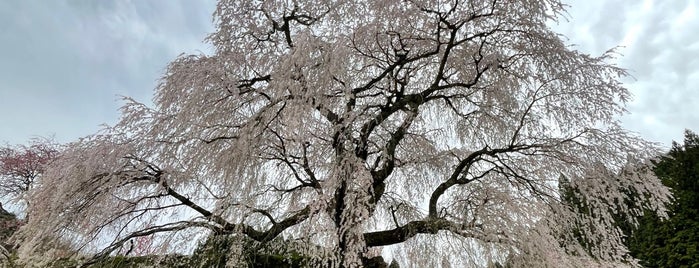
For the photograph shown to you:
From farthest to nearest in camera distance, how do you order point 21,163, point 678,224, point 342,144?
1. point 21,163
2. point 678,224
3. point 342,144

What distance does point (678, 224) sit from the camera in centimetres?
737

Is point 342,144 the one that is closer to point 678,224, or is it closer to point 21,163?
point 678,224

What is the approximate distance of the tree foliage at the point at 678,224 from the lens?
707cm

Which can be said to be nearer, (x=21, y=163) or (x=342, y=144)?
(x=342, y=144)

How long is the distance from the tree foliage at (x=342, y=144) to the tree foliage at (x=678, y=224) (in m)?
3.92

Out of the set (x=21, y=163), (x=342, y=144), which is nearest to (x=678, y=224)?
(x=342, y=144)

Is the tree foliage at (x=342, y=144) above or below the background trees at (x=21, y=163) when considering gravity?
below

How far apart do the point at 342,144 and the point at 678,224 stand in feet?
23.7

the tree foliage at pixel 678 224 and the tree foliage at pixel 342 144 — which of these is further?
the tree foliage at pixel 678 224

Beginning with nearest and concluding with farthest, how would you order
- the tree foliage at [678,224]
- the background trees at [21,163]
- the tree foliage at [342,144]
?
1. the tree foliage at [342,144]
2. the tree foliage at [678,224]
3. the background trees at [21,163]

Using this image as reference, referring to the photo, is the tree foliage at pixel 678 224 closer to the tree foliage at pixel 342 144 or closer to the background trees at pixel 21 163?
the tree foliage at pixel 342 144

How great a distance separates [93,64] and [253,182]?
13.2 feet

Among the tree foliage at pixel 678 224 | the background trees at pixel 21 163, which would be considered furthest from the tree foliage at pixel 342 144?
the background trees at pixel 21 163

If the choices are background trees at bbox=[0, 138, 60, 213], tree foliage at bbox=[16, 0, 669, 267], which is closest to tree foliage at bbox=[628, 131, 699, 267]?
tree foliage at bbox=[16, 0, 669, 267]
